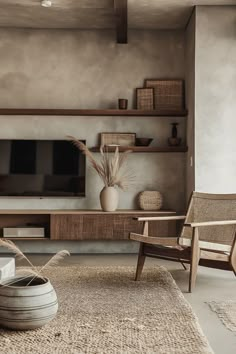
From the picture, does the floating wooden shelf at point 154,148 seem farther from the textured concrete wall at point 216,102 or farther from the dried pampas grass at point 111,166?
the textured concrete wall at point 216,102

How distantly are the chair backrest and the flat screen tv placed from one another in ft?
5.14

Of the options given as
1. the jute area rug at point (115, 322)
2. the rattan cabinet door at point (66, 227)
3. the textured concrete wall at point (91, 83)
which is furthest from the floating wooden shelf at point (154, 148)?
the jute area rug at point (115, 322)

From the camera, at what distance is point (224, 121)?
536 centimetres

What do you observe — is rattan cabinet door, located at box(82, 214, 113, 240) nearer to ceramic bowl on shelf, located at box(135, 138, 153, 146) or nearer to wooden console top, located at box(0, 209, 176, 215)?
wooden console top, located at box(0, 209, 176, 215)

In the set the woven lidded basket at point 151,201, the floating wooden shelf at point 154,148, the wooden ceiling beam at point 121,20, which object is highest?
the wooden ceiling beam at point 121,20

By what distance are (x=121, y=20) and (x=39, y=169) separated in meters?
1.98

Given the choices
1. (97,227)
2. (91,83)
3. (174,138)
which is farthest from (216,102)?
(97,227)

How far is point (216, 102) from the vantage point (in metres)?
5.36

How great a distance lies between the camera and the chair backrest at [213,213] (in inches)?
178

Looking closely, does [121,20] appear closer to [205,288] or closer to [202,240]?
[202,240]

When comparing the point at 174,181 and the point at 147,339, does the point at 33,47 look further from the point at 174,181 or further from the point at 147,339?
the point at 147,339

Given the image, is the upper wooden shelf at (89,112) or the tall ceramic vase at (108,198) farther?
the upper wooden shelf at (89,112)

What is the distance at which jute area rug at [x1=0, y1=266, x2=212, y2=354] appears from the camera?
8.66ft

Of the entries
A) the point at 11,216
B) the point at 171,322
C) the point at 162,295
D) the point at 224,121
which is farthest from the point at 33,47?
the point at 171,322
